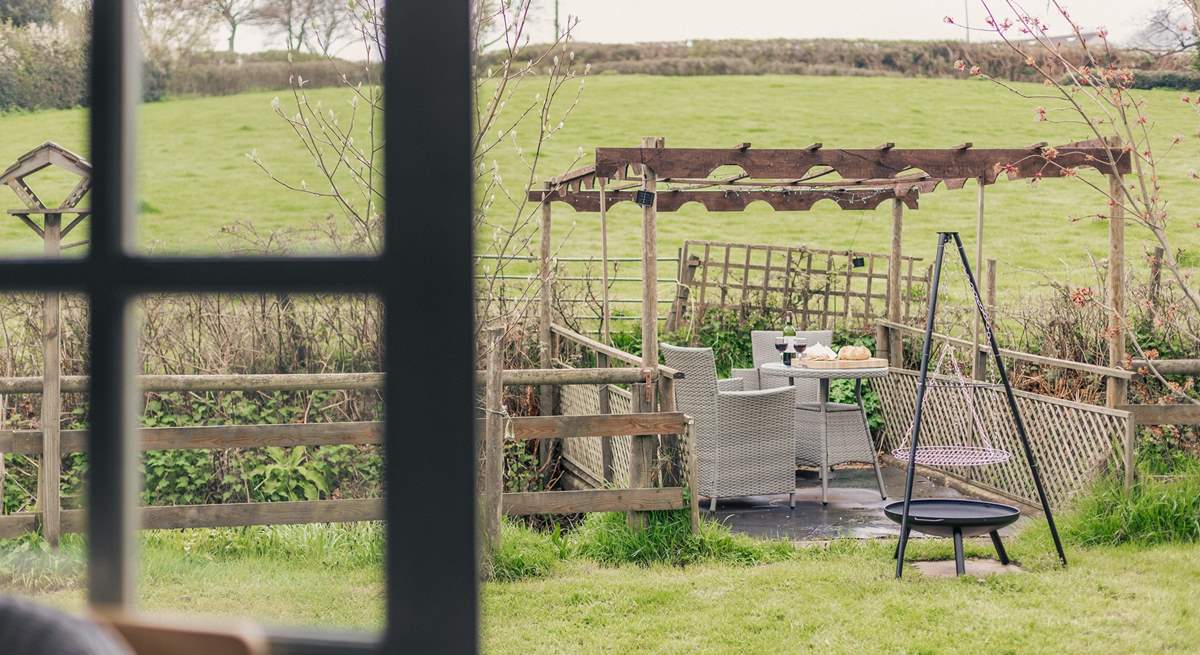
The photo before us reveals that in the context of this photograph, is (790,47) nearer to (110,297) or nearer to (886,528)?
(886,528)

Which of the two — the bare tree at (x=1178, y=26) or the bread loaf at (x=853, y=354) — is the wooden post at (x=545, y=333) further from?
the bare tree at (x=1178, y=26)

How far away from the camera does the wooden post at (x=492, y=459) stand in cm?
520

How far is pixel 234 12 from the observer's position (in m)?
1.14

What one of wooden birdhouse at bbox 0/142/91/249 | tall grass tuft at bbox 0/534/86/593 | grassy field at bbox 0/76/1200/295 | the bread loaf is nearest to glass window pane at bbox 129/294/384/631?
tall grass tuft at bbox 0/534/86/593

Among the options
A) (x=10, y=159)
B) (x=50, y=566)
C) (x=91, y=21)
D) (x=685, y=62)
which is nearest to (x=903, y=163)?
(x=50, y=566)

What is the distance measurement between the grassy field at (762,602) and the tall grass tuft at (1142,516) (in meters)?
0.19

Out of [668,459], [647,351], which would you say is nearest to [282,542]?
[668,459]

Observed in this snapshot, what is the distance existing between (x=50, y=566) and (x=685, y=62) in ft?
87.3

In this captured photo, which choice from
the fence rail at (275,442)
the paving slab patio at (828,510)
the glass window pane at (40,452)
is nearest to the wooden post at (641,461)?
the fence rail at (275,442)

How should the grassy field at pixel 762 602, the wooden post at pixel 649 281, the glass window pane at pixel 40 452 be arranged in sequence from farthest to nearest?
1. the wooden post at pixel 649 281
2. the glass window pane at pixel 40 452
3. the grassy field at pixel 762 602

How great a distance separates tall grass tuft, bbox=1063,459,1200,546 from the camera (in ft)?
18.5

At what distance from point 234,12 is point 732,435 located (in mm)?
6003

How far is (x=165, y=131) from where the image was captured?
1.23 m

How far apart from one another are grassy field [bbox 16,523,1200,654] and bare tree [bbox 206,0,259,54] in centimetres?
316
